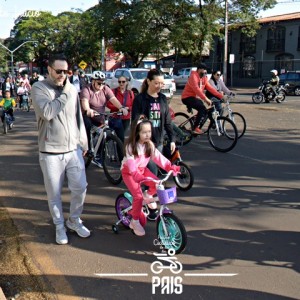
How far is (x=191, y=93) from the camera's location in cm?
895

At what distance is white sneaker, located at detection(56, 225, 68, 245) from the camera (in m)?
4.33

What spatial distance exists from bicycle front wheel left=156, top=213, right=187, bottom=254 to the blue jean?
0.92 m

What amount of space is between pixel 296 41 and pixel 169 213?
4181 cm

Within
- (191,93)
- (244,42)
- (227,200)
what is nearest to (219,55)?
(244,42)

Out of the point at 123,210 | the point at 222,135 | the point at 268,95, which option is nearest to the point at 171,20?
the point at 268,95

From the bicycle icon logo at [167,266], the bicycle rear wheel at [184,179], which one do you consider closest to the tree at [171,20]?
the bicycle rear wheel at [184,179]

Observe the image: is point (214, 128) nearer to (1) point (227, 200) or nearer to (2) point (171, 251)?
(1) point (227, 200)

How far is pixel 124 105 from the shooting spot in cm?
769

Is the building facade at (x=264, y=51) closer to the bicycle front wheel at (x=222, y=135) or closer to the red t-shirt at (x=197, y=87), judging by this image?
the red t-shirt at (x=197, y=87)

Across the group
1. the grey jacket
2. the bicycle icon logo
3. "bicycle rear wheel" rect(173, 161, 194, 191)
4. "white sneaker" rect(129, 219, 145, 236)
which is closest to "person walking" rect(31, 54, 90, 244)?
the grey jacket

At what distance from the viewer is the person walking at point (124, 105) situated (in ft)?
24.6

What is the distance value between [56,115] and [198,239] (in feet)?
6.50

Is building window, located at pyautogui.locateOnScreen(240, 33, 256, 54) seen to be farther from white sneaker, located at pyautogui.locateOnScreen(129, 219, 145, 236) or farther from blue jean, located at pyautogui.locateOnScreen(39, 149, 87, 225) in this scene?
blue jean, located at pyautogui.locateOnScreen(39, 149, 87, 225)

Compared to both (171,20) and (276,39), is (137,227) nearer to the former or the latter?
(171,20)
